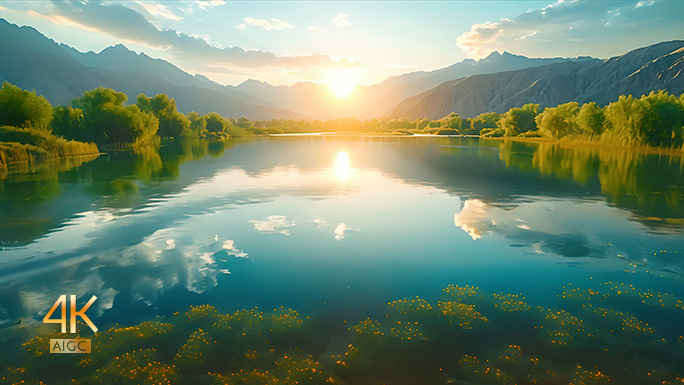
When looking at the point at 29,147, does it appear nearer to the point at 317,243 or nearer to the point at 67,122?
the point at 67,122

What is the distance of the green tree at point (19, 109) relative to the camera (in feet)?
249

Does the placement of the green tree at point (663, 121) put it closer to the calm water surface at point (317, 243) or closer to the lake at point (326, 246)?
the calm water surface at point (317, 243)

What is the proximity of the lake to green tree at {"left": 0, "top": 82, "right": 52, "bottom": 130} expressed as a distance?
1817 inches

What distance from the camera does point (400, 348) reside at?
1180cm

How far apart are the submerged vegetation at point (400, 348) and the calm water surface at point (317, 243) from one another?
3.71 feet

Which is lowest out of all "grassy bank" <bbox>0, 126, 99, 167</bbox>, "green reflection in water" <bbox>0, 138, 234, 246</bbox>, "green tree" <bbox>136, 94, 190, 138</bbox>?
"green reflection in water" <bbox>0, 138, 234, 246</bbox>

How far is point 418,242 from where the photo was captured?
22906 millimetres

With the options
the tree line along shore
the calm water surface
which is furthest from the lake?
the tree line along shore

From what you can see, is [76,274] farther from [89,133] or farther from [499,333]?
[89,133]

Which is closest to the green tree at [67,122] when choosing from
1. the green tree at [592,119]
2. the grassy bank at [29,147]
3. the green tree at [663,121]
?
the grassy bank at [29,147]

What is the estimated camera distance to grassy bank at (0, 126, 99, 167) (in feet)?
A: 208

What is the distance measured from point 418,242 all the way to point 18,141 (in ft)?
273

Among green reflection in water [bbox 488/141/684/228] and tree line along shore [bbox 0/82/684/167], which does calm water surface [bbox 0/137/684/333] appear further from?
tree line along shore [bbox 0/82/684/167]

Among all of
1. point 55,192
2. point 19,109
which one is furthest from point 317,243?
point 19,109
